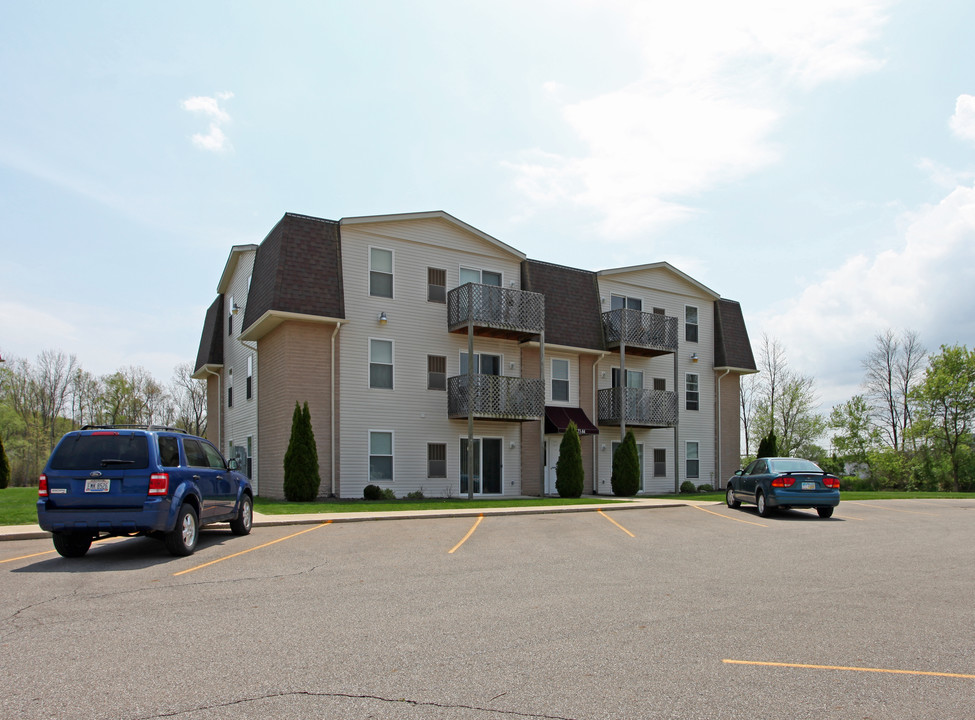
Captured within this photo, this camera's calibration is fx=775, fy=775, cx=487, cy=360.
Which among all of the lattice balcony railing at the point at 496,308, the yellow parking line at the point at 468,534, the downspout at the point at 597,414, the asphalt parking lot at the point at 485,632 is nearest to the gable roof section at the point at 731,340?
the downspout at the point at 597,414

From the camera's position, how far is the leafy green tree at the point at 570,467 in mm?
26031

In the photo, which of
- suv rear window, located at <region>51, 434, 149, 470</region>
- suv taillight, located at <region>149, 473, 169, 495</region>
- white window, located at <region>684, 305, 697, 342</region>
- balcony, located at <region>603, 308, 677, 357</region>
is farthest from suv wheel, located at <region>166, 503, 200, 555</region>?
white window, located at <region>684, 305, 697, 342</region>

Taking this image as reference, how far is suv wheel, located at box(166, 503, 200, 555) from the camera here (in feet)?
35.1

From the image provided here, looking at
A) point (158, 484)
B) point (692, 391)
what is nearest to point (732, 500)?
point (692, 391)

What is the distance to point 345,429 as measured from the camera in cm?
2377

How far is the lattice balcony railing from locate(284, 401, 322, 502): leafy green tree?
20.3 ft

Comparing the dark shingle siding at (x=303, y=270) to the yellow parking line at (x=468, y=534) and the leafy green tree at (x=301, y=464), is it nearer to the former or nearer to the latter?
the leafy green tree at (x=301, y=464)

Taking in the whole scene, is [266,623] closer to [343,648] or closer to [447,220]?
[343,648]

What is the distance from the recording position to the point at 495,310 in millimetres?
25594

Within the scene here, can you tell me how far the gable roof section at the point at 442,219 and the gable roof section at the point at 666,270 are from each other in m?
5.07

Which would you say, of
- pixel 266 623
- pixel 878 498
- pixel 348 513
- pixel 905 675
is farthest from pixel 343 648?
pixel 878 498

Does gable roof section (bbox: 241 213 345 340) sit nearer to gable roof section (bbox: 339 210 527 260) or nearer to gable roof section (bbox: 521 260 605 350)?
gable roof section (bbox: 339 210 527 260)

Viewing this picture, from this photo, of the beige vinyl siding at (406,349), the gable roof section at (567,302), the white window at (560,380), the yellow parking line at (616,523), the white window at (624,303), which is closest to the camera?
the yellow parking line at (616,523)

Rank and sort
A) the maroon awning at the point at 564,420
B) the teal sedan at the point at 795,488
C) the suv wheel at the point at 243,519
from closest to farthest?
the suv wheel at the point at 243,519, the teal sedan at the point at 795,488, the maroon awning at the point at 564,420
